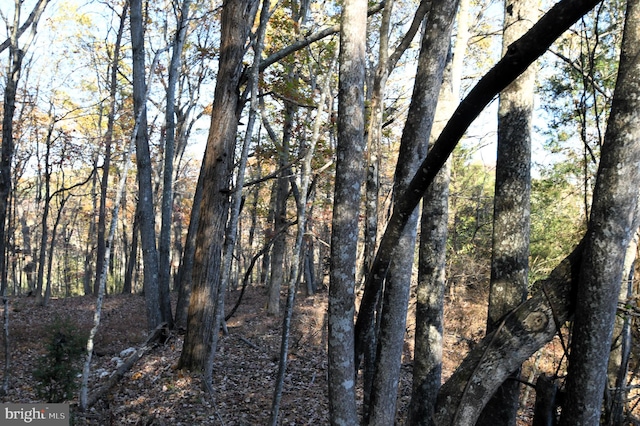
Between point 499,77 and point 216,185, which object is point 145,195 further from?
point 499,77

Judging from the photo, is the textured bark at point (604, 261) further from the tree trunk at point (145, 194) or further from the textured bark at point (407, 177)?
the tree trunk at point (145, 194)

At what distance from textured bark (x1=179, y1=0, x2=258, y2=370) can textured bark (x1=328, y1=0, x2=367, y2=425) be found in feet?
12.6

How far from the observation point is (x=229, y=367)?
8.47m

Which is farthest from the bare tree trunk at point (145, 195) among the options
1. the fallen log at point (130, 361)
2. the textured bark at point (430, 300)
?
the textured bark at point (430, 300)

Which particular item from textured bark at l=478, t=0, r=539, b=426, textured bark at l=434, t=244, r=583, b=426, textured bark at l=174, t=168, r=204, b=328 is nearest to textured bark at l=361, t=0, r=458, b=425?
textured bark at l=478, t=0, r=539, b=426

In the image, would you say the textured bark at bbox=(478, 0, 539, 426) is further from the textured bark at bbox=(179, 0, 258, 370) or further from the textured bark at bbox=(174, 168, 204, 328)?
the textured bark at bbox=(174, 168, 204, 328)

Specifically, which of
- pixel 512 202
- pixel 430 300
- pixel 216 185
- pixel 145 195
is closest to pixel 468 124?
pixel 512 202

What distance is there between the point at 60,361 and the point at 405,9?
12.6 metres

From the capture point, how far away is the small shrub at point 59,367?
5.31 metres

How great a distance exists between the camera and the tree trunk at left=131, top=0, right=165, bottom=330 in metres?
9.80

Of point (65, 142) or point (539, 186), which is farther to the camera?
point (65, 142)

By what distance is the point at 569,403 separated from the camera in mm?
2496

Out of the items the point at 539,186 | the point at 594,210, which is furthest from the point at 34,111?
the point at 594,210

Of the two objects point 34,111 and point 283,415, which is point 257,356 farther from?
point 34,111
